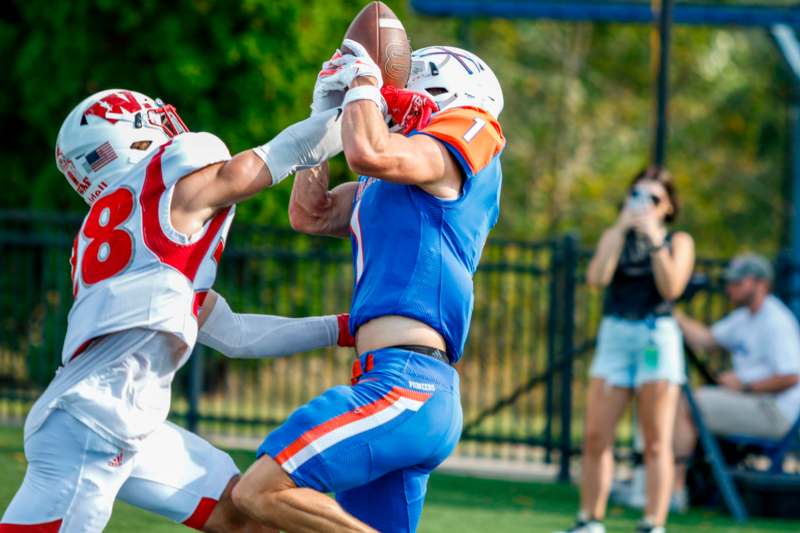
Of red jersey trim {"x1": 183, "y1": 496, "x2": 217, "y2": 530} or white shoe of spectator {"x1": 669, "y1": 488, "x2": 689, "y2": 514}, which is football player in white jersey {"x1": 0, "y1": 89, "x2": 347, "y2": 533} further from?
white shoe of spectator {"x1": 669, "y1": 488, "x2": 689, "y2": 514}

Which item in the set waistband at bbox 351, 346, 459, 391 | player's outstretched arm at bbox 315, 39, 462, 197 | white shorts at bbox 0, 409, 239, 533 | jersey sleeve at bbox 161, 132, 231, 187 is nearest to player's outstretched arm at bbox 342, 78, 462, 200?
player's outstretched arm at bbox 315, 39, 462, 197

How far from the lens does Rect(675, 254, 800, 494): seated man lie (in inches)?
337

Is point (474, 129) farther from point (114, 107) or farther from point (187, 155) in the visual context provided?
point (114, 107)

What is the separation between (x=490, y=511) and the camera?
323 inches

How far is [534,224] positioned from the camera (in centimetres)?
2291

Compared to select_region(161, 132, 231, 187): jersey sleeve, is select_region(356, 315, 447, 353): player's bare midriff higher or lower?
lower

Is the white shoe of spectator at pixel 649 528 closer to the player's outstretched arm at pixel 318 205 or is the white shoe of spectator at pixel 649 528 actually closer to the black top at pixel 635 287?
the black top at pixel 635 287

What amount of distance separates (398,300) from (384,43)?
82cm

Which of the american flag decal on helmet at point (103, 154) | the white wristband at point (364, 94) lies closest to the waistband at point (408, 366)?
the white wristband at point (364, 94)

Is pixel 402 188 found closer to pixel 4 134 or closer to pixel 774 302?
pixel 774 302

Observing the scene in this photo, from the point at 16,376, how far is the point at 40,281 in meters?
0.83

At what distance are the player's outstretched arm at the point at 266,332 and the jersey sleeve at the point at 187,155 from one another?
1.97 ft

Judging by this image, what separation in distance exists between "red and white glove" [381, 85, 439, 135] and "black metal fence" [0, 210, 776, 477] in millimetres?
5294

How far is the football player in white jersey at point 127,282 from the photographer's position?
388 centimetres
